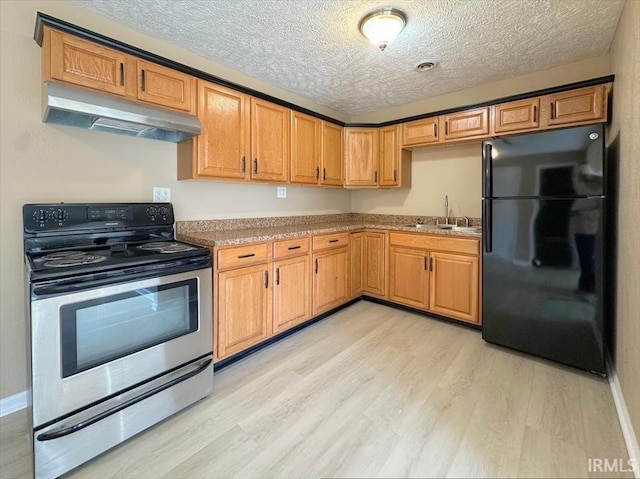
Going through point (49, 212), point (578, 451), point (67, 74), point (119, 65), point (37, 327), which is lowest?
point (578, 451)

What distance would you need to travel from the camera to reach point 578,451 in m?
1.42

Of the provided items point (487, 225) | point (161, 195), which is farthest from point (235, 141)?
point (487, 225)

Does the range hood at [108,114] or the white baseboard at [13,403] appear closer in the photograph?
the range hood at [108,114]

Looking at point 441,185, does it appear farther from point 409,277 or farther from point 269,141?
point 269,141

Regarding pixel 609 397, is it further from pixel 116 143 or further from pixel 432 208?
pixel 116 143

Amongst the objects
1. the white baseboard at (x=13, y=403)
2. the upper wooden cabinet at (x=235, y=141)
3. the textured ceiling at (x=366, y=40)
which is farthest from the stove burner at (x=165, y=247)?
the textured ceiling at (x=366, y=40)

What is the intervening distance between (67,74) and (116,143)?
0.47 metres

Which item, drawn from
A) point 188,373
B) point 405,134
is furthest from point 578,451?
point 405,134

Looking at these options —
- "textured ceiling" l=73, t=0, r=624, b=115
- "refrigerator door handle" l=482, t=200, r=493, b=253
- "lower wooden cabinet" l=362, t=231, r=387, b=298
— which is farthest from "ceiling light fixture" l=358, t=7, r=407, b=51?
"lower wooden cabinet" l=362, t=231, r=387, b=298

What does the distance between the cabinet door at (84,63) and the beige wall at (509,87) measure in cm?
291

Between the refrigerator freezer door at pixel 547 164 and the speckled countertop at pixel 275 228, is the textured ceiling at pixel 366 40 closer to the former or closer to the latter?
the refrigerator freezer door at pixel 547 164

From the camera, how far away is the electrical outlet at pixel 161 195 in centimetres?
227

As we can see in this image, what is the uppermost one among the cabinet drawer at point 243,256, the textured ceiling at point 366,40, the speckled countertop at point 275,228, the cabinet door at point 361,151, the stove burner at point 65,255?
the textured ceiling at point 366,40

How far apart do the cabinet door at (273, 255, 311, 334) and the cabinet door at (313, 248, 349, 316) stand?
0.39 feet
